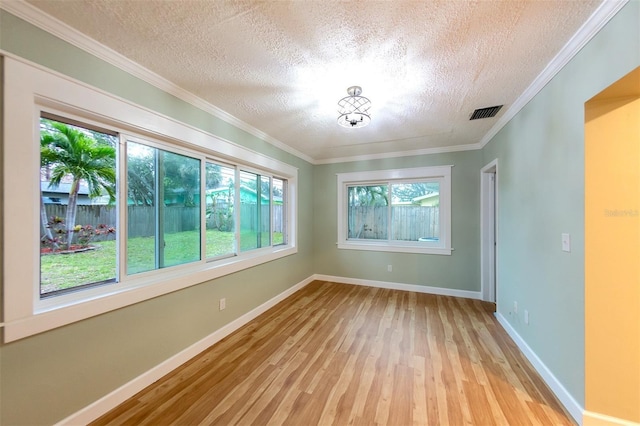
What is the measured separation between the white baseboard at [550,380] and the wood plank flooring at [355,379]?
0.05 m

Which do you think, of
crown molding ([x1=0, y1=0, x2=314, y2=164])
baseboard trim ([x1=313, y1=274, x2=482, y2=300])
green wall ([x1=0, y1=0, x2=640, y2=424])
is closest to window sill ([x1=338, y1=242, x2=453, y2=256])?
baseboard trim ([x1=313, y1=274, x2=482, y2=300])

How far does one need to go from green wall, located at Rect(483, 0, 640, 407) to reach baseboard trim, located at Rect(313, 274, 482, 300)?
122 cm

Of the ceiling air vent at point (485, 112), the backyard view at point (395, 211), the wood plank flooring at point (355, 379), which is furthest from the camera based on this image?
the backyard view at point (395, 211)

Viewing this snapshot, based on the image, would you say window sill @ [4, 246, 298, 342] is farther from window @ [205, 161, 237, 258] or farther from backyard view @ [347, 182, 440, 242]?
backyard view @ [347, 182, 440, 242]

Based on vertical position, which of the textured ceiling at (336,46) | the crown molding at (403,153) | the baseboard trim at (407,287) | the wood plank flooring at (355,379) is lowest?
the wood plank flooring at (355,379)

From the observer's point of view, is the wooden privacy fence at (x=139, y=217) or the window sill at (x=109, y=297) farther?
the wooden privacy fence at (x=139, y=217)

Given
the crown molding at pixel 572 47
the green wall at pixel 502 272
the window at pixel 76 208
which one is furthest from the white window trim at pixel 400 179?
the window at pixel 76 208

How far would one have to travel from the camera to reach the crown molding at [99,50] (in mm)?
1245

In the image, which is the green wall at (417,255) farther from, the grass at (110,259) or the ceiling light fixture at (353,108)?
the grass at (110,259)

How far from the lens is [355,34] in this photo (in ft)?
4.71

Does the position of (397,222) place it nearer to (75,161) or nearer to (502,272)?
(502,272)

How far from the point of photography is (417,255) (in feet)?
13.5

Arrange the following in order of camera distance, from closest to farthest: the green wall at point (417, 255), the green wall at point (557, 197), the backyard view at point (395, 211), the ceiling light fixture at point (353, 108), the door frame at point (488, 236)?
the green wall at point (557, 197), the ceiling light fixture at point (353, 108), the door frame at point (488, 236), the green wall at point (417, 255), the backyard view at point (395, 211)

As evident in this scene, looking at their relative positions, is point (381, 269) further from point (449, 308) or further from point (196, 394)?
point (196, 394)
